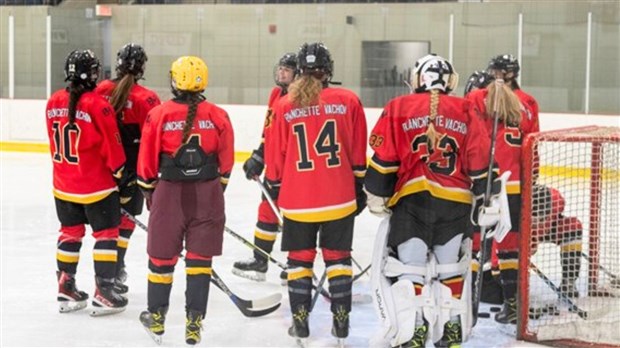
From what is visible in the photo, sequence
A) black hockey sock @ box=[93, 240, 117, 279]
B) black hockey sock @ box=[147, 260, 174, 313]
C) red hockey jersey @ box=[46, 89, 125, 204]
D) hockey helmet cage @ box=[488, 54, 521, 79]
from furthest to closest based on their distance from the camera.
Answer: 1. hockey helmet cage @ box=[488, 54, 521, 79]
2. black hockey sock @ box=[93, 240, 117, 279]
3. red hockey jersey @ box=[46, 89, 125, 204]
4. black hockey sock @ box=[147, 260, 174, 313]

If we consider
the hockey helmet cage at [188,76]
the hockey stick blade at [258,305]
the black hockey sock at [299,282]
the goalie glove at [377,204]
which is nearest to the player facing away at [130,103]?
the hockey stick blade at [258,305]

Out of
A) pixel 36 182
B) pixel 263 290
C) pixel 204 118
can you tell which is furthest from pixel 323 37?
pixel 204 118

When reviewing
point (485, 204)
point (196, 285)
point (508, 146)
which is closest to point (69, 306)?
point (196, 285)

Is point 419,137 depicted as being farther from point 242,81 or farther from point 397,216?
point 242,81

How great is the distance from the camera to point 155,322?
133 inches

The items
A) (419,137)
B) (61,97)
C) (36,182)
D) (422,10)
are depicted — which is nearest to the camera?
(419,137)

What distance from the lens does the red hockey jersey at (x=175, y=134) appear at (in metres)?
3.27

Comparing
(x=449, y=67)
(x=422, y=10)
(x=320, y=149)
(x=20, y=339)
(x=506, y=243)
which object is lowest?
(x=20, y=339)

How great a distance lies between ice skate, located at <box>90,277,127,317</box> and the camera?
377 cm

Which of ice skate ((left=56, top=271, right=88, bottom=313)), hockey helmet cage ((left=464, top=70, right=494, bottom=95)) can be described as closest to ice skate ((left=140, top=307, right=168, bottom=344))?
ice skate ((left=56, top=271, right=88, bottom=313))

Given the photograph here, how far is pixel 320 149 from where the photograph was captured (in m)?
3.23

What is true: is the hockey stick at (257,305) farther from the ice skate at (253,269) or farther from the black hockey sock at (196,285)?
the ice skate at (253,269)

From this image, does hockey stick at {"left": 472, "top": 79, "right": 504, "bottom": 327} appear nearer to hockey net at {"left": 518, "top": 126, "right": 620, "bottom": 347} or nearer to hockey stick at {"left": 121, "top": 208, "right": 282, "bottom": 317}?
hockey net at {"left": 518, "top": 126, "right": 620, "bottom": 347}

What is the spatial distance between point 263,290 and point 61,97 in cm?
124
